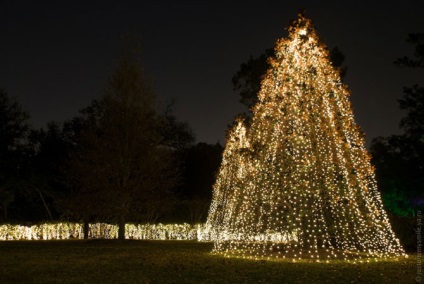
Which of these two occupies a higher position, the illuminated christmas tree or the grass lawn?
the illuminated christmas tree

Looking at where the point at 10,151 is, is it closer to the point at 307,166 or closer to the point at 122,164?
the point at 122,164

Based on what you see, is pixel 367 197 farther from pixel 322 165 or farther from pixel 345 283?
pixel 345 283

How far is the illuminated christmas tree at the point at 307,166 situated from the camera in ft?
54.9

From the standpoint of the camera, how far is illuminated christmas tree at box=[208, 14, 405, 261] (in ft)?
54.9

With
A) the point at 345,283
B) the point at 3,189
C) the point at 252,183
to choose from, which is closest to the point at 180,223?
the point at 3,189

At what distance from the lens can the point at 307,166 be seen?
16812 millimetres

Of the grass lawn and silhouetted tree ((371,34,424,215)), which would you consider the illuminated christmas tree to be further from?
silhouetted tree ((371,34,424,215))

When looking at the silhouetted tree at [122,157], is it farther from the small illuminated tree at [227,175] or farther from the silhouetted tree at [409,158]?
the silhouetted tree at [409,158]

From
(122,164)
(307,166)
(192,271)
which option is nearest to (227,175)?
(122,164)

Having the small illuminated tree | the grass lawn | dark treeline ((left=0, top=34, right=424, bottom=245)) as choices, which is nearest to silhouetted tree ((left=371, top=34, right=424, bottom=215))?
dark treeline ((left=0, top=34, right=424, bottom=245))

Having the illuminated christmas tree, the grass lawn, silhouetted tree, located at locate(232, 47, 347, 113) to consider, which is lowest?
the grass lawn

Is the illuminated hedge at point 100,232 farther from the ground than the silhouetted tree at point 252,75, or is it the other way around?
the silhouetted tree at point 252,75

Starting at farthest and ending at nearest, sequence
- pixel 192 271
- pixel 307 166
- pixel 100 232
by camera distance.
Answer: pixel 100 232 < pixel 307 166 < pixel 192 271

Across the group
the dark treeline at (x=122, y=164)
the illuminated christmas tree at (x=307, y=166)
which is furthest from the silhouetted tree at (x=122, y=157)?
the illuminated christmas tree at (x=307, y=166)
